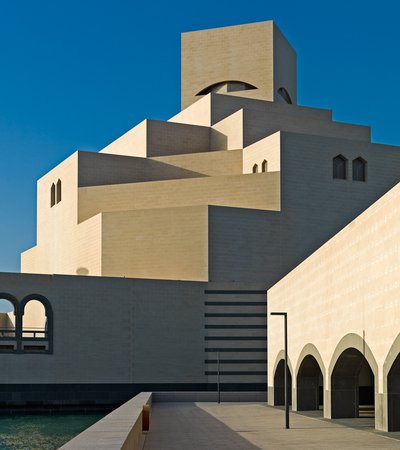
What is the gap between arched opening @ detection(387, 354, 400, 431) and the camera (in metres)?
18.4

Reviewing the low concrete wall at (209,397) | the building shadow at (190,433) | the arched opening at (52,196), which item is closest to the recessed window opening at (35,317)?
the arched opening at (52,196)

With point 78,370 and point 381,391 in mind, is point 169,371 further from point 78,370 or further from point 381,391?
point 381,391

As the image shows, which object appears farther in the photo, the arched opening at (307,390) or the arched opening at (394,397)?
the arched opening at (307,390)

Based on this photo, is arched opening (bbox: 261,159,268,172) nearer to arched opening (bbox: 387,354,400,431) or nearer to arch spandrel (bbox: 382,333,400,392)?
arched opening (bbox: 387,354,400,431)

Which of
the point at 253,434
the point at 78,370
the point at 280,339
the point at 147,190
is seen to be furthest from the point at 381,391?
the point at 147,190

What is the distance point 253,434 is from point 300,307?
8370 millimetres

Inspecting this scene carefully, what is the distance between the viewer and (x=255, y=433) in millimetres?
20156

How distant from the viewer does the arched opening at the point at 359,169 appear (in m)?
46.4

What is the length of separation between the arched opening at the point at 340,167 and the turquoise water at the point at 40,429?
18000 millimetres

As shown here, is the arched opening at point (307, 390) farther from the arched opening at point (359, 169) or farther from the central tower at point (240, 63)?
the central tower at point (240, 63)

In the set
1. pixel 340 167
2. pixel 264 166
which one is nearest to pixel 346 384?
pixel 340 167

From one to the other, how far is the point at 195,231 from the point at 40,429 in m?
16.5

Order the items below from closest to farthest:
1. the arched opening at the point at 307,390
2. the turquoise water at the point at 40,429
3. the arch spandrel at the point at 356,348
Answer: the arch spandrel at the point at 356,348, the turquoise water at the point at 40,429, the arched opening at the point at 307,390

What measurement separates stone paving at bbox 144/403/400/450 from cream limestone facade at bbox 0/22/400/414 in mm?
6638
